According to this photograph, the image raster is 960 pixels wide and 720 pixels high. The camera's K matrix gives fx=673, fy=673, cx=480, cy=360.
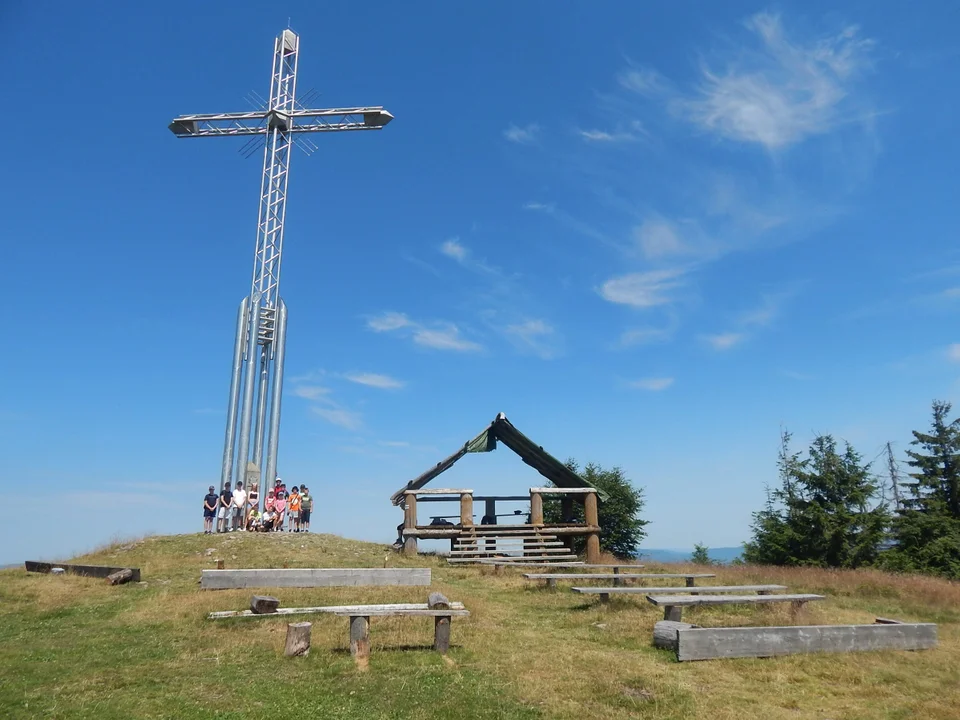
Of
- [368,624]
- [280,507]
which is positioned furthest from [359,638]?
[280,507]

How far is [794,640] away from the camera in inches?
341

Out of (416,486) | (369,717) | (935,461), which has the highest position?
(935,461)

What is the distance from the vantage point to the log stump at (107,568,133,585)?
14.0 m

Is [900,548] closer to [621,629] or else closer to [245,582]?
[621,629]

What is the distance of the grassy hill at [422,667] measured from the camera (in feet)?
21.6

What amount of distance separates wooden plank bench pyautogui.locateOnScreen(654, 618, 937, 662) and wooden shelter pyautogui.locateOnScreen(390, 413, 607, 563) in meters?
11.8

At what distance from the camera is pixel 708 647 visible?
8.37 m

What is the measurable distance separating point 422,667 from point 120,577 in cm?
918

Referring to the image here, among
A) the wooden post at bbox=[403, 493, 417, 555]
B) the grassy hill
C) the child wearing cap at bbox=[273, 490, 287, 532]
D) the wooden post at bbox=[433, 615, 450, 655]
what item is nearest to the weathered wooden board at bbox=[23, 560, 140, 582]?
the grassy hill

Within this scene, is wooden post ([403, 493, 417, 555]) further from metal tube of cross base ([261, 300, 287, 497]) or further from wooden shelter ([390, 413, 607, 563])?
metal tube of cross base ([261, 300, 287, 497])

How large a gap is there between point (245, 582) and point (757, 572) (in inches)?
525

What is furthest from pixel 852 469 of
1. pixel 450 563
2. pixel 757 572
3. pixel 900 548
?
pixel 450 563

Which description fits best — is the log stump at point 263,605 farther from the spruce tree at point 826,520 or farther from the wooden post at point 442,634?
the spruce tree at point 826,520

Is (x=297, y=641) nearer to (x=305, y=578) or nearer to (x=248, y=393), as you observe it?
(x=305, y=578)
